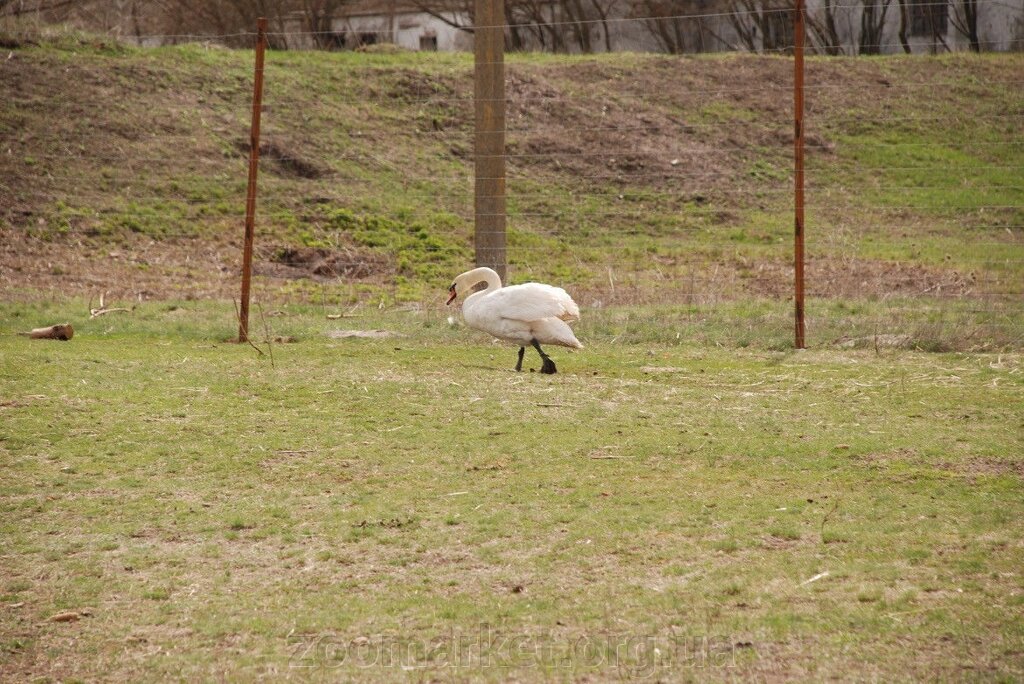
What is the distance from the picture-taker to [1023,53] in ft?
→ 84.7

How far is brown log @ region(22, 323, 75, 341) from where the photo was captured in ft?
32.3

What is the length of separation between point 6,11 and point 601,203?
1183cm

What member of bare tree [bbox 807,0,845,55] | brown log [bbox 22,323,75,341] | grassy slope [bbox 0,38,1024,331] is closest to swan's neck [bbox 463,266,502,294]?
grassy slope [bbox 0,38,1024,331]

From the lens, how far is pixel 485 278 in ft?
32.6

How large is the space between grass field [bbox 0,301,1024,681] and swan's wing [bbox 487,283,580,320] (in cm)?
45

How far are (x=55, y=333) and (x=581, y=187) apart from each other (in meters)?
10.5

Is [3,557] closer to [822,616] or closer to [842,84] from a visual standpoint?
[822,616]

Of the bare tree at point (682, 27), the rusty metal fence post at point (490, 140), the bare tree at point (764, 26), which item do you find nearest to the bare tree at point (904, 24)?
the bare tree at point (764, 26)

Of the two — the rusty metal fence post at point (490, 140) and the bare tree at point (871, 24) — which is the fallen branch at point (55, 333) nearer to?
the rusty metal fence post at point (490, 140)

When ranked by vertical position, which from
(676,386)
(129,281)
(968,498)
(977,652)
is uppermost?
(129,281)

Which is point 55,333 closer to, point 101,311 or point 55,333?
point 55,333

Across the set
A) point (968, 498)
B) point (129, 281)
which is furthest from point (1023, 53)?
point (968, 498)

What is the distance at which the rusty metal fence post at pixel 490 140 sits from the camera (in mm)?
12336

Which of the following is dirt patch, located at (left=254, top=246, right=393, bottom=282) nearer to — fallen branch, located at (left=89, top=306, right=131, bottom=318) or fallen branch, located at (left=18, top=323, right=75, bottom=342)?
fallen branch, located at (left=89, top=306, right=131, bottom=318)
